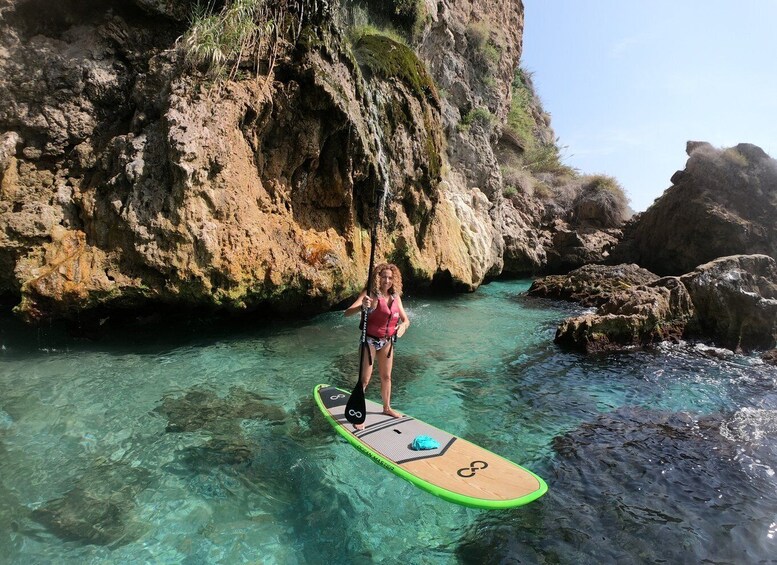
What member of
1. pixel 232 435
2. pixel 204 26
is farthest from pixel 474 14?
pixel 232 435

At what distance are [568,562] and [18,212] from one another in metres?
8.56

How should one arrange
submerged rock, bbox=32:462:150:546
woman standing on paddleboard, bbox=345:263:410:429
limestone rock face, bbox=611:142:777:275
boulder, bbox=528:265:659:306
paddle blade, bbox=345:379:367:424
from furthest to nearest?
limestone rock face, bbox=611:142:777:275
boulder, bbox=528:265:659:306
woman standing on paddleboard, bbox=345:263:410:429
paddle blade, bbox=345:379:367:424
submerged rock, bbox=32:462:150:546

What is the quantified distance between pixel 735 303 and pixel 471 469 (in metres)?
8.78

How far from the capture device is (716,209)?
1884 cm

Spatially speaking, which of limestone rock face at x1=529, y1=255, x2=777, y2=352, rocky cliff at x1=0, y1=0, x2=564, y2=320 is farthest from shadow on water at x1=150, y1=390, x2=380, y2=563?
limestone rock face at x1=529, y1=255, x2=777, y2=352

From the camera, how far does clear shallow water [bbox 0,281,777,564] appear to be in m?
3.53

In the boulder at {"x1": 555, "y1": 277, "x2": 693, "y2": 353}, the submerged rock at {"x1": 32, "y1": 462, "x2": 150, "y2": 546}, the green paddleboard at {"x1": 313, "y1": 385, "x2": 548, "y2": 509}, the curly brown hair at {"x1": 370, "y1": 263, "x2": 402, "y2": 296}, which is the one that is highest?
the curly brown hair at {"x1": 370, "y1": 263, "x2": 402, "y2": 296}

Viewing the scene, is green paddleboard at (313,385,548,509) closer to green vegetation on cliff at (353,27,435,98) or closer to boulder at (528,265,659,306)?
green vegetation on cliff at (353,27,435,98)

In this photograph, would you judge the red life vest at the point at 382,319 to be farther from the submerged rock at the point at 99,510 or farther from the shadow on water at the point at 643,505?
the submerged rock at the point at 99,510

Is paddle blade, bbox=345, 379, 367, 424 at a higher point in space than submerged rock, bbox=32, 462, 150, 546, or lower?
higher

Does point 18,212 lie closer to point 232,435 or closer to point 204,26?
point 204,26

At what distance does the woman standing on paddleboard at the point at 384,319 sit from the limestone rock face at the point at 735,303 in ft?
26.6

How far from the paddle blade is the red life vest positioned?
668 mm

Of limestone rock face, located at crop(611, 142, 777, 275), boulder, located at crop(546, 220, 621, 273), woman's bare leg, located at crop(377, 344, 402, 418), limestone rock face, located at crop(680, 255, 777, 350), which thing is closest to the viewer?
woman's bare leg, located at crop(377, 344, 402, 418)
